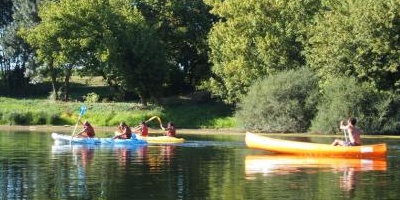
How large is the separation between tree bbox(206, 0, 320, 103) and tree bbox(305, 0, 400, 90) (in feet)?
12.3

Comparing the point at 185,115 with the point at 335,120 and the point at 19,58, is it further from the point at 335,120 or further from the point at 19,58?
the point at 19,58

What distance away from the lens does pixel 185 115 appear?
7150 cm

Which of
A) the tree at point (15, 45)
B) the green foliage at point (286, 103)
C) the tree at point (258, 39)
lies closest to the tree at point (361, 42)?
the green foliage at point (286, 103)

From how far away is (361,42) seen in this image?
2287 inches

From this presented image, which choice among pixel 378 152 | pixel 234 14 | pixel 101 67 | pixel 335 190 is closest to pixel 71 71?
pixel 101 67

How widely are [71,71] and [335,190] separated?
61.2m

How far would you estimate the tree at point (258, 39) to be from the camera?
65.4 m

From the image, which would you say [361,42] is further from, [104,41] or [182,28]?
[104,41]

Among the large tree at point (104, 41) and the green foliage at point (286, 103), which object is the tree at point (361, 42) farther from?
the large tree at point (104, 41)

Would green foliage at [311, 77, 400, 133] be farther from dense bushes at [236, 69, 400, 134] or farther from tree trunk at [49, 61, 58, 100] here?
tree trunk at [49, 61, 58, 100]

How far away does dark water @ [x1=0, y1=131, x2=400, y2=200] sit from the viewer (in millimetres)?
22641

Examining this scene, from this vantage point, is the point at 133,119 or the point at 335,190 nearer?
the point at 335,190

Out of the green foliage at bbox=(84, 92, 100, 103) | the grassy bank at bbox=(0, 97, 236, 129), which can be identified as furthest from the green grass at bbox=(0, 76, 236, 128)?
the green foliage at bbox=(84, 92, 100, 103)

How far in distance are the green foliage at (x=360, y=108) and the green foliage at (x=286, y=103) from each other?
2.60 m
